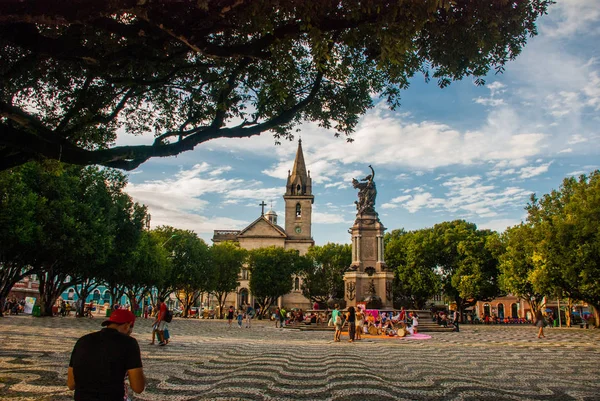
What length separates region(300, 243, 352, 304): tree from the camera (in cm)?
6700

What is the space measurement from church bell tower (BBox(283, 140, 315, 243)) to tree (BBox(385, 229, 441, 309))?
27715mm

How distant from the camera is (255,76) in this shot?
11211 mm

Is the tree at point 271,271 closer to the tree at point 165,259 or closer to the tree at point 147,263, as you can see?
the tree at point 165,259

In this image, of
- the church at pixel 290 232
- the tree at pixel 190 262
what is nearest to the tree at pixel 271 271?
the tree at pixel 190 262

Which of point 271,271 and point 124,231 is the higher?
point 124,231

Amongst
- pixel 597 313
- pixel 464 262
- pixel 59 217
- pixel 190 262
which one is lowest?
pixel 597 313

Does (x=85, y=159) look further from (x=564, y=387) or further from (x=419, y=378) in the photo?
(x=564, y=387)

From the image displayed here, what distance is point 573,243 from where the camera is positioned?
32.8m

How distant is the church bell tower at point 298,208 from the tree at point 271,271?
61.4 feet

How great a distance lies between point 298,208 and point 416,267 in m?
34.8

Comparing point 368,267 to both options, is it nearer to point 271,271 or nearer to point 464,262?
point 464,262

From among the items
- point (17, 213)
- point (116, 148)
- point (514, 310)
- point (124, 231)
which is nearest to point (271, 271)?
point (124, 231)

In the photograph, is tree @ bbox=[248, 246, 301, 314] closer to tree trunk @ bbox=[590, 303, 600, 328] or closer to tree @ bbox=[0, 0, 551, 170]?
tree trunk @ bbox=[590, 303, 600, 328]

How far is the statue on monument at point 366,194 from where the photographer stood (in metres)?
35.0
